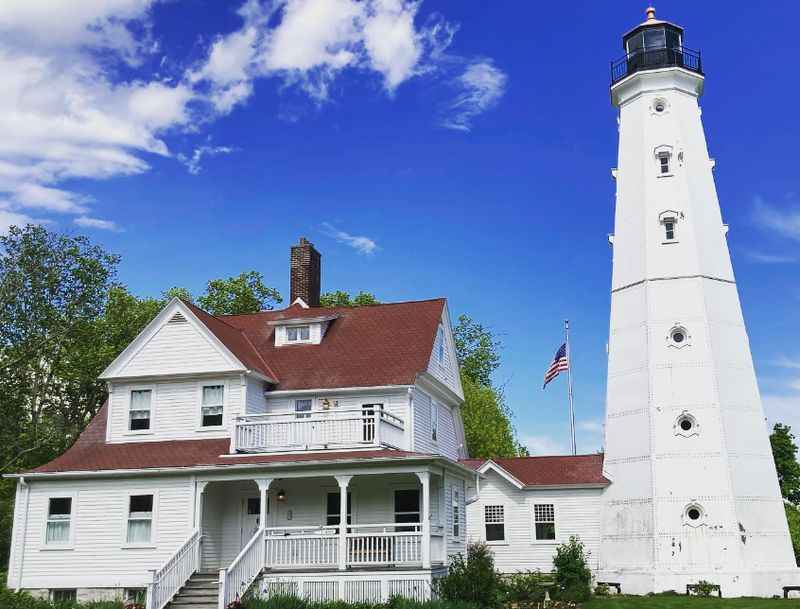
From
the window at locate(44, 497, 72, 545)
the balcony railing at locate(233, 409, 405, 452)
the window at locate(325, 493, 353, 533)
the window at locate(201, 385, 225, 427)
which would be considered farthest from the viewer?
the window at locate(201, 385, 225, 427)

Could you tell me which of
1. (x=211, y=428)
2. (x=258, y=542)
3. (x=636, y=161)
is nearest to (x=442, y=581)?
(x=258, y=542)

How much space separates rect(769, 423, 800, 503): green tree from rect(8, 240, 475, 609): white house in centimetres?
1943

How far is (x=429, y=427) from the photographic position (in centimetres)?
2662

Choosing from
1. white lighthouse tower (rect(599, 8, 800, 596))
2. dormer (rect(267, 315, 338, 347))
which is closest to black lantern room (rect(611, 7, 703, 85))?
white lighthouse tower (rect(599, 8, 800, 596))

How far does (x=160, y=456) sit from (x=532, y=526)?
43.6 feet

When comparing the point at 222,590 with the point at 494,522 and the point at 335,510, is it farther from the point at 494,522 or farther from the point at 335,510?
the point at 494,522

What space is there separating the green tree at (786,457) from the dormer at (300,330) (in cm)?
2253

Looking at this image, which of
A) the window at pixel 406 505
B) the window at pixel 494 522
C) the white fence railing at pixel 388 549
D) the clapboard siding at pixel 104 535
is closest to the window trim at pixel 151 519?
the clapboard siding at pixel 104 535

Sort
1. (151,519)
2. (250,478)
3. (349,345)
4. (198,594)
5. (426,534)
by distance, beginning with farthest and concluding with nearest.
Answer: (349,345), (151,519), (250,478), (198,594), (426,534)

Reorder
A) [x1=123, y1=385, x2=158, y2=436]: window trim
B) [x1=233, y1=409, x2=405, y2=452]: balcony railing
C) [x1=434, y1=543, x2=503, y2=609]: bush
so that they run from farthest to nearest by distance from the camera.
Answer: [x1=123, y1=385, x2=158, y2=436]: window trim, [x1=233, y1=409, x2=405, y2=452]: balcony railing, [x1=434, y1=543, x2=503, y2=609]: bush

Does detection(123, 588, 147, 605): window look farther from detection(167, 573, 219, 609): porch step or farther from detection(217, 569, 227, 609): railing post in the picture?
detection(217, 569, 227, 609): railing post

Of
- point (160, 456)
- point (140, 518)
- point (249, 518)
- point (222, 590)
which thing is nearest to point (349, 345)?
point (249, 518)

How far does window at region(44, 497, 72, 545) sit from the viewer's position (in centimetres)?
2317

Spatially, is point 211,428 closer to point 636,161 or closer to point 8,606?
point 8,606
